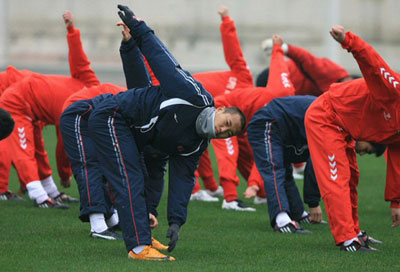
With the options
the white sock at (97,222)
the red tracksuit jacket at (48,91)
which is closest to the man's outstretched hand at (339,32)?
the white sock at (97,222)

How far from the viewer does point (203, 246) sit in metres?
6.53

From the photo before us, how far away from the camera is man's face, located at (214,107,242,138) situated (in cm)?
559

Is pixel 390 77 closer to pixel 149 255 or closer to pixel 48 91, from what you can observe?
pixel 149 255

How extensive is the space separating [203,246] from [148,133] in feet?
4.17

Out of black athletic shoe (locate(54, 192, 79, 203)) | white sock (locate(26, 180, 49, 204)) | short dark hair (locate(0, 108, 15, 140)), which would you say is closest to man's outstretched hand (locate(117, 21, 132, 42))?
short dark hair (locate(0, 108, 15, 140))

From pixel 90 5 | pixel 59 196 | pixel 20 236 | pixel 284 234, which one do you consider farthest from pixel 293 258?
pixel 90 5

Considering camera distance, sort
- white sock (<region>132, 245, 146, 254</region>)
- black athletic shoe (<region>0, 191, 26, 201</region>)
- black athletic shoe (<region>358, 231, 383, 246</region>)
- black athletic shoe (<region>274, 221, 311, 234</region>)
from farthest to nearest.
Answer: black athletic shoe (<region>0, 191, 26, 201</region>) → black athletic shoe (<region>274, 221, 311, 234</region>) → black athletic shoe (<region>358, 231, 383, 246</region>) → white sock (<region>132, 245, 146, 254</region>)

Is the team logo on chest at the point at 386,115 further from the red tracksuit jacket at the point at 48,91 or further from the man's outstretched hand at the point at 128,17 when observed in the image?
the red tracksuit jacket at the point at 48,91

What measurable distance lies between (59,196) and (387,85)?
4933mm

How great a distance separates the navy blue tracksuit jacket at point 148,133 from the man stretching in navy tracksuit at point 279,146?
1749mm

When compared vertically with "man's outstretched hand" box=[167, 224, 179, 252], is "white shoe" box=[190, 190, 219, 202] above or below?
below

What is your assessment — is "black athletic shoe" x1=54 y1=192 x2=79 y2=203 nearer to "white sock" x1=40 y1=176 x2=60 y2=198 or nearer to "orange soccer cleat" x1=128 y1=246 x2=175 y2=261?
"white sock" x1=40 y1=176 x2=60 y2=198

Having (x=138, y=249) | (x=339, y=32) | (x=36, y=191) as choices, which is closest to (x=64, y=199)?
(x=36, y=191)

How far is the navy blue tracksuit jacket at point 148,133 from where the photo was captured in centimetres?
562
